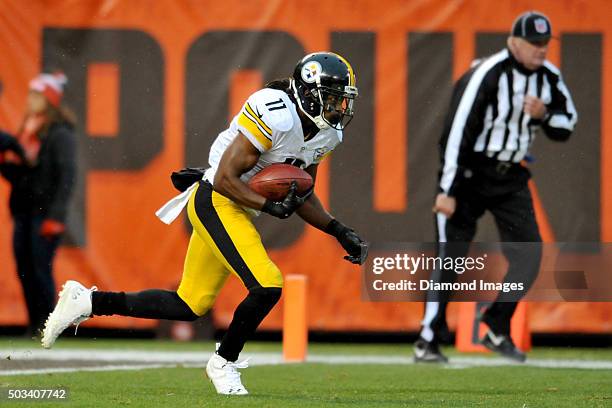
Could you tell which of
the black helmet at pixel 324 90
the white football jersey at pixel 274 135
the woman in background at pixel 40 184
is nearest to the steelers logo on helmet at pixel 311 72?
the black helmet at pixel 324 90

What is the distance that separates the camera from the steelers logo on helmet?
17.5ft

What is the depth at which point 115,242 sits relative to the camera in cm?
869

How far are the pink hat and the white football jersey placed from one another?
3326mm

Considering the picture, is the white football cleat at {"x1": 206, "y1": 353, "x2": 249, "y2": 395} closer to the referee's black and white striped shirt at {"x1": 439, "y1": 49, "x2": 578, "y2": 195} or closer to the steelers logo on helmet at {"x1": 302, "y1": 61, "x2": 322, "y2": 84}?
the steelers logo on helmet at {"x1": 302, "y1": 61, "x2": 322, "y2": 84}

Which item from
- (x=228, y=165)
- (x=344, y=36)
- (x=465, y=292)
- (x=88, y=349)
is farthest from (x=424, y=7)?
(x=228, y=165)

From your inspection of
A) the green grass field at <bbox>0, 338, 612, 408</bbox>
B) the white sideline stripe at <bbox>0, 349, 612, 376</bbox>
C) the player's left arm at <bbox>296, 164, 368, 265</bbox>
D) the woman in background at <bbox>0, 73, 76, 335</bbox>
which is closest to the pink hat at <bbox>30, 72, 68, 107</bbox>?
the woman in background at <bbox>0, 73, 76, 335</bbox>

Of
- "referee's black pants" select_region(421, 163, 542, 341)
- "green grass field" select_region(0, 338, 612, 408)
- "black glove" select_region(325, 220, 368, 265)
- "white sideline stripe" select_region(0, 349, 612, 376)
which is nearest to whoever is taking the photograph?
"green grass field" select_region(0, 338, 612, 408)

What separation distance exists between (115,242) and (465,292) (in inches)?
96.7

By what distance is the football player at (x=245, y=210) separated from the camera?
207 inches

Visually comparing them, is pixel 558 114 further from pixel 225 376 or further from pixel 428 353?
pixel 225 376

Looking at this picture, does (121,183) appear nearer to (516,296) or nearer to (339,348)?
(339,348)

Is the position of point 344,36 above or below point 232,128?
above

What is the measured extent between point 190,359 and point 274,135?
8.76 feet

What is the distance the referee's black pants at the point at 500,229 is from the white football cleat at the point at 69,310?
7.84 ft
